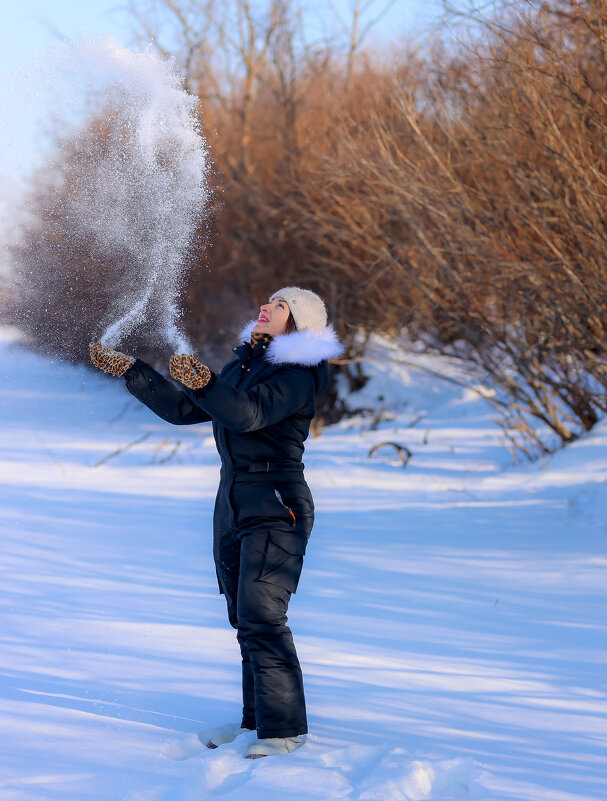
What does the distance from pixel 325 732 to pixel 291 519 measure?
2.39 ft

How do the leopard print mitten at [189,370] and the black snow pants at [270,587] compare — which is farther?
the black snow pants at [270,587]

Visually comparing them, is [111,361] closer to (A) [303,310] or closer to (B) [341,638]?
(A) [303,310]

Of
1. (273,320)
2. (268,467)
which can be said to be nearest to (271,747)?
(268,467)

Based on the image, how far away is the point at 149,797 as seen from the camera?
2537 millimetres

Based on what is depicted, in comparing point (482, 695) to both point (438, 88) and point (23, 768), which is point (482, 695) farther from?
point (438, 88)

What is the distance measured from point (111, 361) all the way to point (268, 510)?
2.10 feet

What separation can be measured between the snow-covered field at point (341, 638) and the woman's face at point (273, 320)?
4.12 feet

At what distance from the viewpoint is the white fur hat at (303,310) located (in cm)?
304

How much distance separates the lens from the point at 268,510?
2.88 m

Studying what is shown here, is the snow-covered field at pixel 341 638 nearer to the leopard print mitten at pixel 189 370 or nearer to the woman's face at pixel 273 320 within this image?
the leopard print mitten at pixel 189 370

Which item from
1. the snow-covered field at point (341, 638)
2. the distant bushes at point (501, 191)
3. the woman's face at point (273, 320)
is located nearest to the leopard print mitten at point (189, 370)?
the woman's face at point (273, 320)

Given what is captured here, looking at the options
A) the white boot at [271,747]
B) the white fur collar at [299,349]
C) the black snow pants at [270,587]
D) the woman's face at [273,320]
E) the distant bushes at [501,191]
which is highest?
the distant bushes at [501,191]

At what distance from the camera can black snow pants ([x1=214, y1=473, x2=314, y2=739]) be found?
9.40 ft

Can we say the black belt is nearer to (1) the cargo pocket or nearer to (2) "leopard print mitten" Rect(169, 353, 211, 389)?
(1) the cargo pocket
